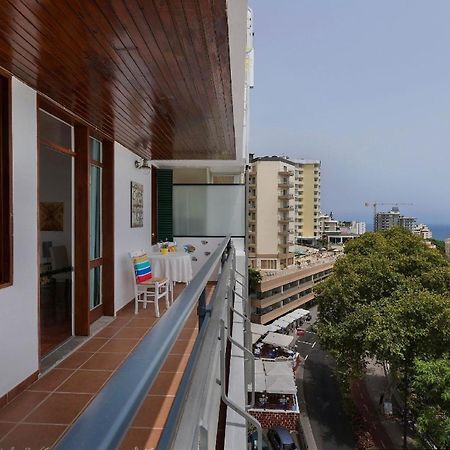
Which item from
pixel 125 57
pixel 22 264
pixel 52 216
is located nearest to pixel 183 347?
pixel 22 264

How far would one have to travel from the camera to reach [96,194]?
194 inches

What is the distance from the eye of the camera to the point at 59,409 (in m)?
2.75

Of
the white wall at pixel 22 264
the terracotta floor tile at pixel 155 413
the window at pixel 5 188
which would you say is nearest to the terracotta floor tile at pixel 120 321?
the white wall at pixel 22 264

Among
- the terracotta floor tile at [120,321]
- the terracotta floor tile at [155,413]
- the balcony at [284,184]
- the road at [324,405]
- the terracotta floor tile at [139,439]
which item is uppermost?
the balcony at [284,184]

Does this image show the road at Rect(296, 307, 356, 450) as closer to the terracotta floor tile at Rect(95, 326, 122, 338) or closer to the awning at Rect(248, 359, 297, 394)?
the awning at Rect(248, 359, 297, 394)

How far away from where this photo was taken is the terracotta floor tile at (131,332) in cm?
436

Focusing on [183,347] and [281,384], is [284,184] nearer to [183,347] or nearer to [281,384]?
[281,384]

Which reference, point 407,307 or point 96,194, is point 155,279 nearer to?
point 96,194

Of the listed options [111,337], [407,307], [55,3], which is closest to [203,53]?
[55,3]

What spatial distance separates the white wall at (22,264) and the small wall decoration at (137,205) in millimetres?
2806

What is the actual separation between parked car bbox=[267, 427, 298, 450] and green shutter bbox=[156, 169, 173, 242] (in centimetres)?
975

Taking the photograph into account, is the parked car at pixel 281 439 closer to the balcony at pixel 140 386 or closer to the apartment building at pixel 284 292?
the balcony at pixel 140 386

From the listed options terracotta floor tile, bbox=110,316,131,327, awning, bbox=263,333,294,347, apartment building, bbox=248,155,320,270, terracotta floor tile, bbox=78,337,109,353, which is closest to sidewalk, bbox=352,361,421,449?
awning, bbox=263,333,294,347

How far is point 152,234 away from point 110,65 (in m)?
5.14
